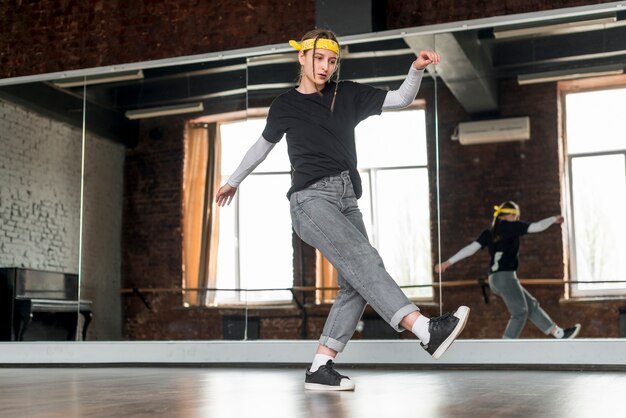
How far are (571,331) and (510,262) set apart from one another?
75 centimetres

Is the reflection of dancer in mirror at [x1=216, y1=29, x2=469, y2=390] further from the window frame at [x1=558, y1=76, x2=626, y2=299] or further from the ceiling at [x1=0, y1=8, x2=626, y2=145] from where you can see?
the window frame at [x1=558, y1=76, x2=626, y2=299]

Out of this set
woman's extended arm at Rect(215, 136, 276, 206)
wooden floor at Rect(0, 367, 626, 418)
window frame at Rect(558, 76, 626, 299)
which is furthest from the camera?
window frame at Rect(558, 76, 626, 299)

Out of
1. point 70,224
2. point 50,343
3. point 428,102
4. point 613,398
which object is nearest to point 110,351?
point 50,343

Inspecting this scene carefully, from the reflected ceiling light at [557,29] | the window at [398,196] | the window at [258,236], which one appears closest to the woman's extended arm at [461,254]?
the window at [398,196]

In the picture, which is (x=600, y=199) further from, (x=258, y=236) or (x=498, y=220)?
(x=258, y=236)

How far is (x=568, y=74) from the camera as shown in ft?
21.6

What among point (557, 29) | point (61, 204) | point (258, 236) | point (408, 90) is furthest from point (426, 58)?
point (61, 204)

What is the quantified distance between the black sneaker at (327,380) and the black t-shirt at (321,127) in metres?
0.74

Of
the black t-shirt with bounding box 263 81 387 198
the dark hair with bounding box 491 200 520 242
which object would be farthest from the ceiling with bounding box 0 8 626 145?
the black t-shirt with bounding box 263 81 387 198

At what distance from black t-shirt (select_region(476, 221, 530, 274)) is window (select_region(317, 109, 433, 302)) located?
2.10 feet

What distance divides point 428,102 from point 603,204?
152cm

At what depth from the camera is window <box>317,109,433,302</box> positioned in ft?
21.6

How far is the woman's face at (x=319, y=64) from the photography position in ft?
11.7

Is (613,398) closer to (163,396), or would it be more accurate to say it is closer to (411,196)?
(163,396)
